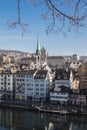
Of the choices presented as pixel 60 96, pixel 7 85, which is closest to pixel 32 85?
pixel 7 85

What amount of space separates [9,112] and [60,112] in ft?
11.7

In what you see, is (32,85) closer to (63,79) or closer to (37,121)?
(63,79)

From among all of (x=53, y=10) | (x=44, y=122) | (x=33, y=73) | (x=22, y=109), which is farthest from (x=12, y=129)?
(x=53, y=10)

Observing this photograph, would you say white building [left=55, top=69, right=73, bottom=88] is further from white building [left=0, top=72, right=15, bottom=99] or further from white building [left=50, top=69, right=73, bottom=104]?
white building [left=0, top=72, right=15, bottom=99]

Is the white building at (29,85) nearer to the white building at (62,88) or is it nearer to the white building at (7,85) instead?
the white building at (7,85)

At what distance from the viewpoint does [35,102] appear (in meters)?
23.4

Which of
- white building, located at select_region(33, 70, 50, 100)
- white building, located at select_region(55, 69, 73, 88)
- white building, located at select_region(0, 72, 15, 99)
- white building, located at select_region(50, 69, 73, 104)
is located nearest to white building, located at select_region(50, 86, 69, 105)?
white building, located at select_region(50, 69, 73, 104)

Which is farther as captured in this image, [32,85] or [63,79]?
[32,85]

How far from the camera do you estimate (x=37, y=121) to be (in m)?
17.1

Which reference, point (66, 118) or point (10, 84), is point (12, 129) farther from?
point (10, 84)

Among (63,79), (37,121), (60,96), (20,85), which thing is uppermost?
(63,79)

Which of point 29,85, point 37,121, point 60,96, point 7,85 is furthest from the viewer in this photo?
point 7,85

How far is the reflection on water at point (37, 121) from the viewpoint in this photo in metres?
15.6

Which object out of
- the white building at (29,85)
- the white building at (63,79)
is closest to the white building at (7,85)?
the white building at (29,85)
